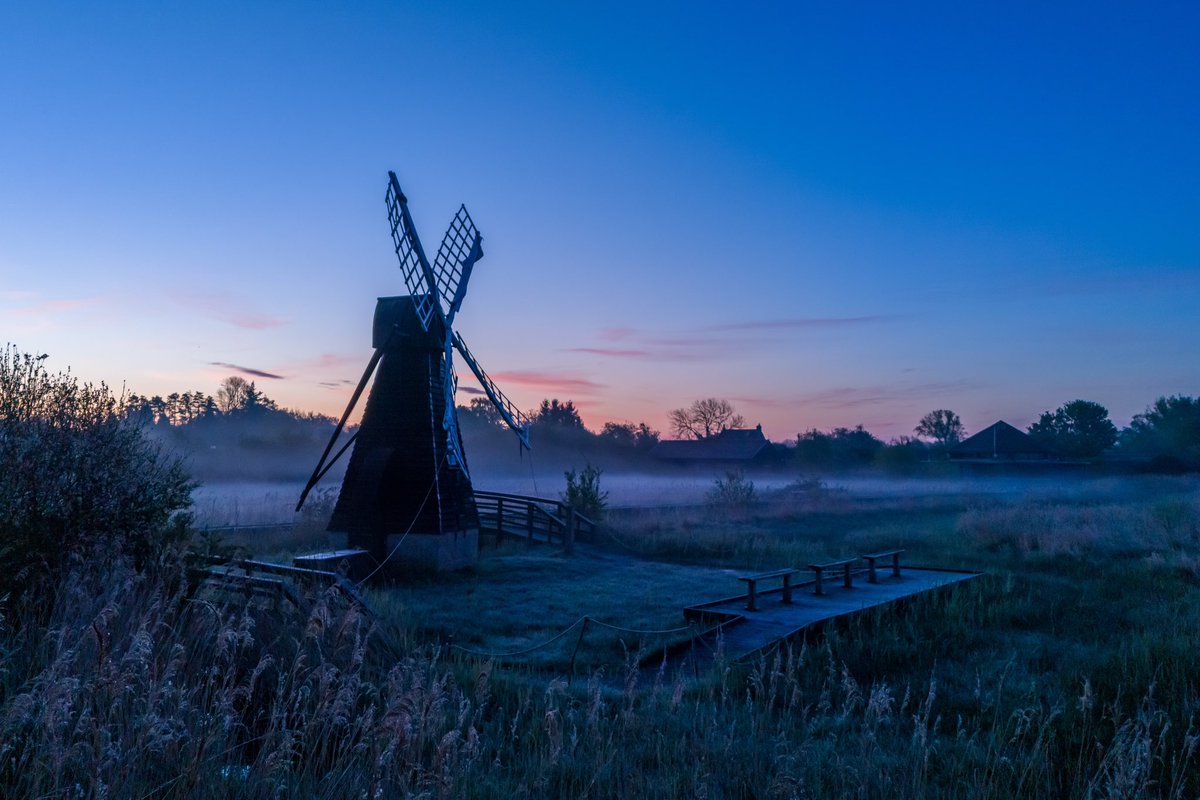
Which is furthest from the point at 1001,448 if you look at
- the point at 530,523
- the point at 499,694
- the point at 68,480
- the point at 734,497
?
the point at 68,480

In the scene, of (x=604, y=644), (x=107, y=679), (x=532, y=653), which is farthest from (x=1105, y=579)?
(x=107, y=679)

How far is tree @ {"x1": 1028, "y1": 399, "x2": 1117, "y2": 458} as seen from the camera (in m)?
60.7

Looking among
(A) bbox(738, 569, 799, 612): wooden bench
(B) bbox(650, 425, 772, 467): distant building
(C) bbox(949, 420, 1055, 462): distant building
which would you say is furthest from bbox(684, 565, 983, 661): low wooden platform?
(C) bbox(949, 420, 1055, 462): distant building

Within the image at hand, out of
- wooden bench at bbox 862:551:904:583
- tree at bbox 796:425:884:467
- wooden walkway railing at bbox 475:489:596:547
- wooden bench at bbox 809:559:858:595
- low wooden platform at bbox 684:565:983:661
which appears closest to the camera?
low wooden platform at bbox 684:565:983:661

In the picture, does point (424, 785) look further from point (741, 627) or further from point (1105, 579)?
point (1105, 579)

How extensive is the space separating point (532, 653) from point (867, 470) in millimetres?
60594

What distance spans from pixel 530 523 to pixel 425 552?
5843 millimetres

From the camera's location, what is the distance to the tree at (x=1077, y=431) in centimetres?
6069

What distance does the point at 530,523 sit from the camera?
22812mm

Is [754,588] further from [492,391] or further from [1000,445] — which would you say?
[1000,445]

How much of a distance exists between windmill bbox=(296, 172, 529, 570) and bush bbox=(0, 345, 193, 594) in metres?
9.14

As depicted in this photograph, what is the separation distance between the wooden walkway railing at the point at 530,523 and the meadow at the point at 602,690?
259 cm

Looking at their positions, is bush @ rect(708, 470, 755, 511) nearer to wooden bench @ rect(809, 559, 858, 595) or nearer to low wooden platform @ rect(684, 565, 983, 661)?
low wooden platform @ rect(684, 565, 983, 661)

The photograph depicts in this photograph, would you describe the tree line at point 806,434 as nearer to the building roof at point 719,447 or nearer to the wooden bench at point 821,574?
the building roof at point 719,447
